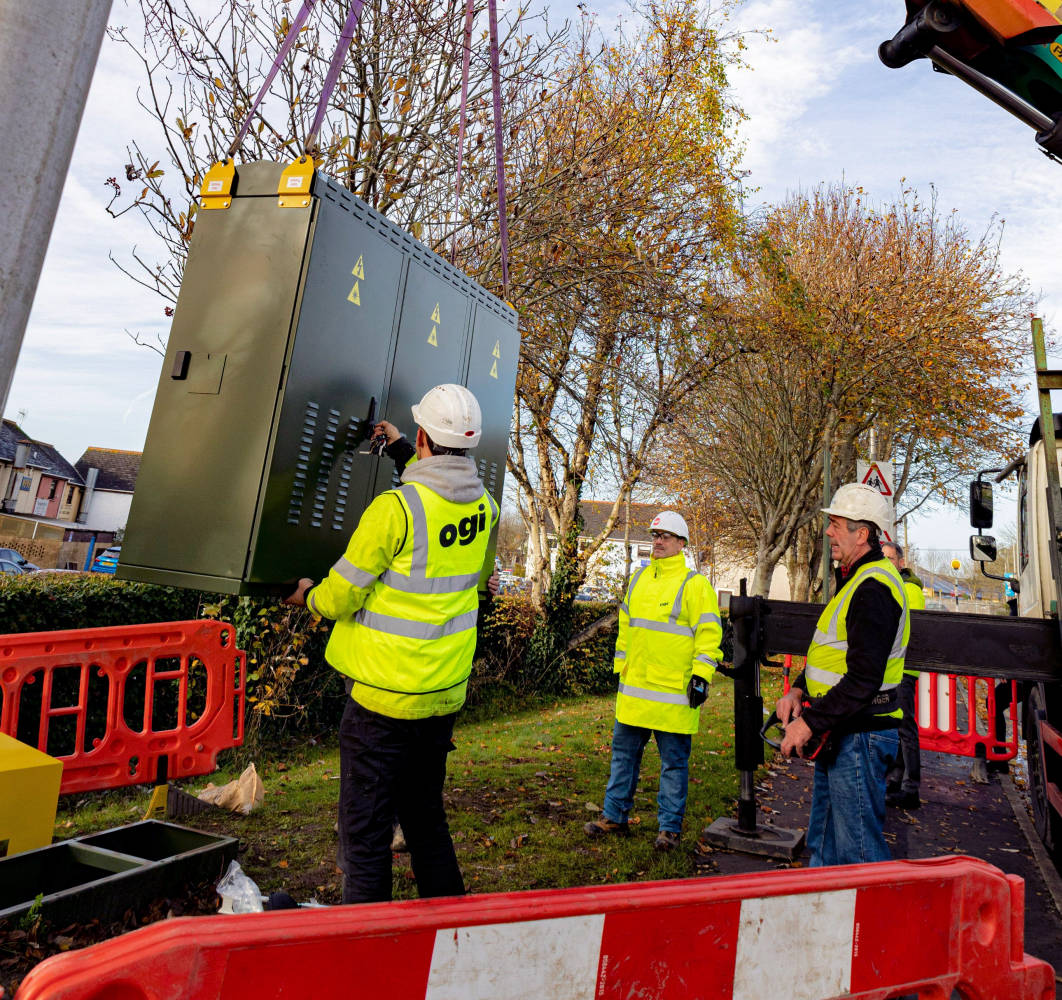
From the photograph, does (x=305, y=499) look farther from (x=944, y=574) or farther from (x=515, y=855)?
(x=944, y=574)

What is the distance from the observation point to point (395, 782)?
296 cm

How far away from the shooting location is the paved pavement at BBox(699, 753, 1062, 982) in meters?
4.75

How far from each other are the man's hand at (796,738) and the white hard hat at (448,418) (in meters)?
1.85

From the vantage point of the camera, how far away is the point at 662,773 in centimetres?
527

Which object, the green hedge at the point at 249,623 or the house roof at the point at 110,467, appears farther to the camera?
the house roof at the point at 110,467

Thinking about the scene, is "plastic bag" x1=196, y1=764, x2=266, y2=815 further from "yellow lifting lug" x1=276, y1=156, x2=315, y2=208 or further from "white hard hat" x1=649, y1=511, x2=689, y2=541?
"yellow lifting lug" x1=276, y1=156, x2=315, y2=208

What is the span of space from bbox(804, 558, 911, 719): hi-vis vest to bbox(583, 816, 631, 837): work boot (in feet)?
7.32

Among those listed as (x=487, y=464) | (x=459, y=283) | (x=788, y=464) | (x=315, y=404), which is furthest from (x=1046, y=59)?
(x=788, y=464)

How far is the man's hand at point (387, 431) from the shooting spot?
139 inches

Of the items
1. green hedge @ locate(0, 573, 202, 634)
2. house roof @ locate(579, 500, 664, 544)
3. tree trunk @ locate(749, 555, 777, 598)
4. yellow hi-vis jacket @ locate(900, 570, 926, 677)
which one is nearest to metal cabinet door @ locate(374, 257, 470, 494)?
yellow hi-vis jacket @ locate(900, 570, 926, 677)

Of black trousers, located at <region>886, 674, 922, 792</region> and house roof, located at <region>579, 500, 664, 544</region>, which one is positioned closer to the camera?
black trousers, located at <region>886, 674, 922, 792</region>

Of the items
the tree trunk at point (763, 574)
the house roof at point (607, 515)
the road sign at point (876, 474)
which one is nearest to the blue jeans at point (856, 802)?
the road sign at point (876, 474)

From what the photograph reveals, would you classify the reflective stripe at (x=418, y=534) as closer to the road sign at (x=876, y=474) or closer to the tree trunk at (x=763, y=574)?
the road sign at (x=876, y=474)

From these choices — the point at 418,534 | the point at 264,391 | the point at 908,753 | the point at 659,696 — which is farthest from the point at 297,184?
the point at 908,753
